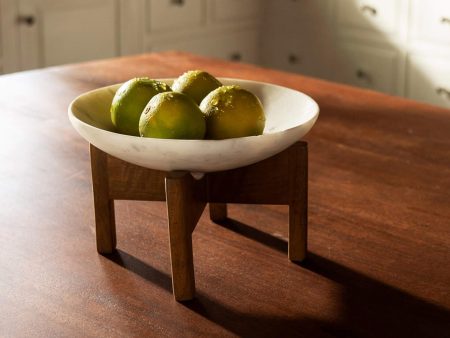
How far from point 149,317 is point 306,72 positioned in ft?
11.8

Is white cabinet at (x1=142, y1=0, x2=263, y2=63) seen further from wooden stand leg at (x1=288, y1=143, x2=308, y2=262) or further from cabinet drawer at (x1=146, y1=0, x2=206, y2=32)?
wooden stand leg at (x1=288, y1=143, x2=308, y2=262)

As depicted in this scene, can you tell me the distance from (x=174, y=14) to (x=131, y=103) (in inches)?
128

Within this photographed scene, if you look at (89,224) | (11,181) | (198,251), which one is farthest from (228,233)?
(11,181)

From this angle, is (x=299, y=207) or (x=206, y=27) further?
(x=206, y=27)

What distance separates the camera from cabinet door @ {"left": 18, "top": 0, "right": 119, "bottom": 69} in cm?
351

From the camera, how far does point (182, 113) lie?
2.86 ft

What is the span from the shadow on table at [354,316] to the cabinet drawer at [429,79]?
2.93 m

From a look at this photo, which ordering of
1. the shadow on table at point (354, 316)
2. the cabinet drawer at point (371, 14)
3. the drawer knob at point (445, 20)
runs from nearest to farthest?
the shadow on table at point (354, 316) → the drawer knob at point (445, 20) → the cabinet drawer at point (371, 14)

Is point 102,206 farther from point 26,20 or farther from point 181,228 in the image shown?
point 26,20

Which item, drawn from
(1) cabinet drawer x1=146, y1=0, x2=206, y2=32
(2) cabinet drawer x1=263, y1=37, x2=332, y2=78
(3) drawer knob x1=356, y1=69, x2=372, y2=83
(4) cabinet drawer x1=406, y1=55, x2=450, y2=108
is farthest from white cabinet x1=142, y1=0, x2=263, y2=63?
(4) cabinet drawer x1=406, y1=55, x2=450, y2=108

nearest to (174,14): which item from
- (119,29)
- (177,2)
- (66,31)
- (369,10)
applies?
(177,2)

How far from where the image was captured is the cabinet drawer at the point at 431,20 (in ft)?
11.9

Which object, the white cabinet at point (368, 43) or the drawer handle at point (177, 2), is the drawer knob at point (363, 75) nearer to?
the white cabinet at point (368, 43)

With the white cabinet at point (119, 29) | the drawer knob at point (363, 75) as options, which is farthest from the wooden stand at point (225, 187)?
the drawer knob at point (363, 75)
